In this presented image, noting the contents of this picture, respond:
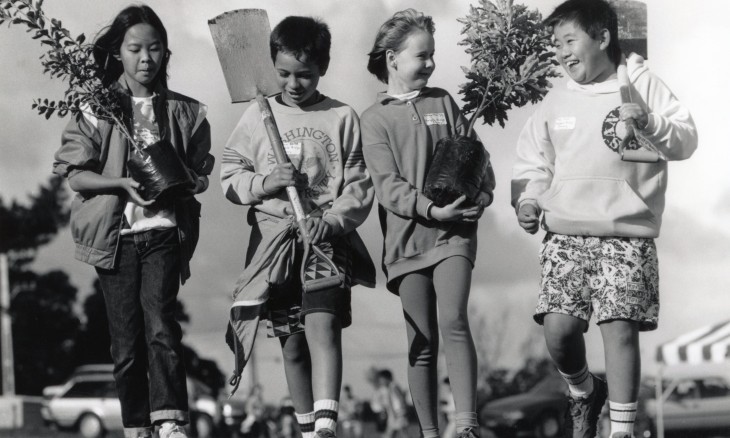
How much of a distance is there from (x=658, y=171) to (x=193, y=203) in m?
2.06

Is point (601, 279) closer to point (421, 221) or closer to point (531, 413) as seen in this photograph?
point (421, 221)

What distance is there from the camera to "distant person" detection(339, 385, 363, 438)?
19219mm

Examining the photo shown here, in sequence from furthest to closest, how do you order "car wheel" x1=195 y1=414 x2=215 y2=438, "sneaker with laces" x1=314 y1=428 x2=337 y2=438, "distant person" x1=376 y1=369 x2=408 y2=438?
"car wheel" x1=195 y1=414 x2=215 y2=438, "distant person" x1=376 y1=369 x2=408 y2=438, "sneaker with laces" x1=314 y1=428 x2=337 y2=438

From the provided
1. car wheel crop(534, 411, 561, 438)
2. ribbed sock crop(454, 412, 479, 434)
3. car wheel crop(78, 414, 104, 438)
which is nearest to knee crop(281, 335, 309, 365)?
ribbed sock crop(454, 412, 479, 434)

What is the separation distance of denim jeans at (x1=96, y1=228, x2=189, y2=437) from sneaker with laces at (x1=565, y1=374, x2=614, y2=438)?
5.73ft

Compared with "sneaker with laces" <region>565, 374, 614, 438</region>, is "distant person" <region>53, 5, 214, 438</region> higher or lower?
higher


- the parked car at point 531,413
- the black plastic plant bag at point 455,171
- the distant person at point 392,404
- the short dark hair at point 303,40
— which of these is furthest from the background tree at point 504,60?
the parked car at point 531,413

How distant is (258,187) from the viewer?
4.92m

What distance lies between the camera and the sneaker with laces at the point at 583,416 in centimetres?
512

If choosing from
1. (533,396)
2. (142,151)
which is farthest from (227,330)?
(533,396)

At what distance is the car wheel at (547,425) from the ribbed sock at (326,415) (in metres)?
14.5

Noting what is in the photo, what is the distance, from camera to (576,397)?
516 centimetres

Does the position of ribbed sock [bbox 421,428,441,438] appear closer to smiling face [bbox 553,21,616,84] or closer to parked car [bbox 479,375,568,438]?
smiling face [bbox 553,21,616,84]

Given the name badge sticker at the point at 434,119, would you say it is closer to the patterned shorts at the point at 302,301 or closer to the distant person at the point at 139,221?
the patterned shorts at the point at 302,301
